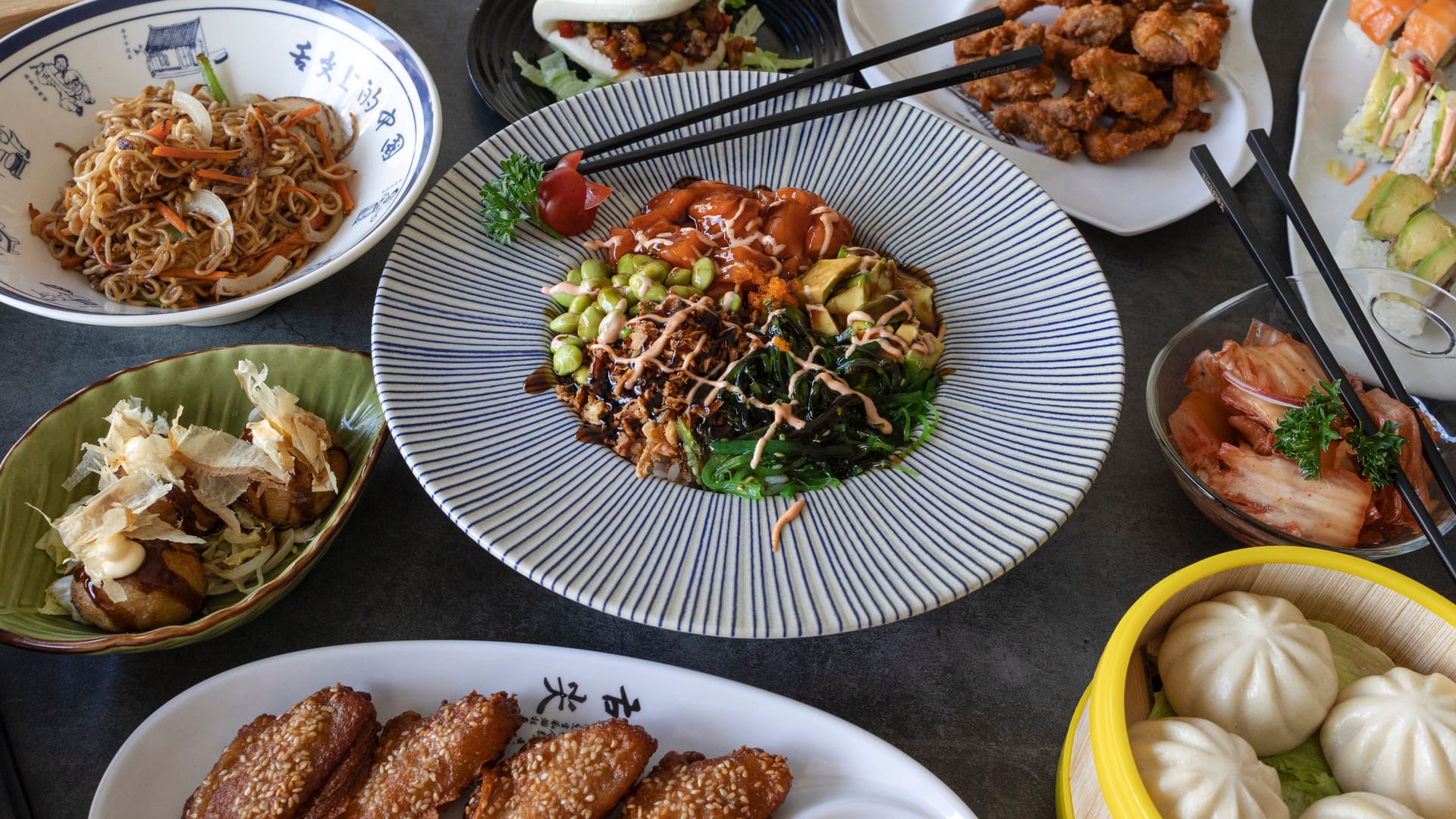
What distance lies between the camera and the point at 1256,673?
1557 millimetres

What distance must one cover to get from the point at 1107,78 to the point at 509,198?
2.09 m

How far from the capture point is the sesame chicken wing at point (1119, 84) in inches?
119

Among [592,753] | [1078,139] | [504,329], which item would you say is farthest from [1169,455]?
[504,329]

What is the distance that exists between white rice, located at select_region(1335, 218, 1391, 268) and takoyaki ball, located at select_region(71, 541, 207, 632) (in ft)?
10.9

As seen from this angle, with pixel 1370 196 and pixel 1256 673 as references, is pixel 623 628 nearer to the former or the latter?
pixel 1256 673

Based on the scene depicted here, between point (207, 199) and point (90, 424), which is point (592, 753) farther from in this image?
point (207, 199)

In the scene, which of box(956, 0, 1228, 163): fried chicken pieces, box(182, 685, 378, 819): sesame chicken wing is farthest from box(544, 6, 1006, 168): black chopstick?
box(182, 685, 378, 819): sesame chicken wing

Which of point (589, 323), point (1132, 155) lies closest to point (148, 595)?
point (589, 323)

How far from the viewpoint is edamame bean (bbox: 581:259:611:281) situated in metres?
2.37

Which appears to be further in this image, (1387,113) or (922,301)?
(1387,113)

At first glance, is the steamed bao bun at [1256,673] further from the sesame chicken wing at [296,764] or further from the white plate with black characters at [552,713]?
the sesame chicken wing at [296,764]

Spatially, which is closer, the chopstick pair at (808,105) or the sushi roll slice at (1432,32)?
the chopstick pair at (808,105)

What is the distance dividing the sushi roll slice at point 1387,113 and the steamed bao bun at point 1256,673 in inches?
91.2

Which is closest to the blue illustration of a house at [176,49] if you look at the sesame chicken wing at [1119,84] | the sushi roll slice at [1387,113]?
the sesame chicken wing at [1119,84]
